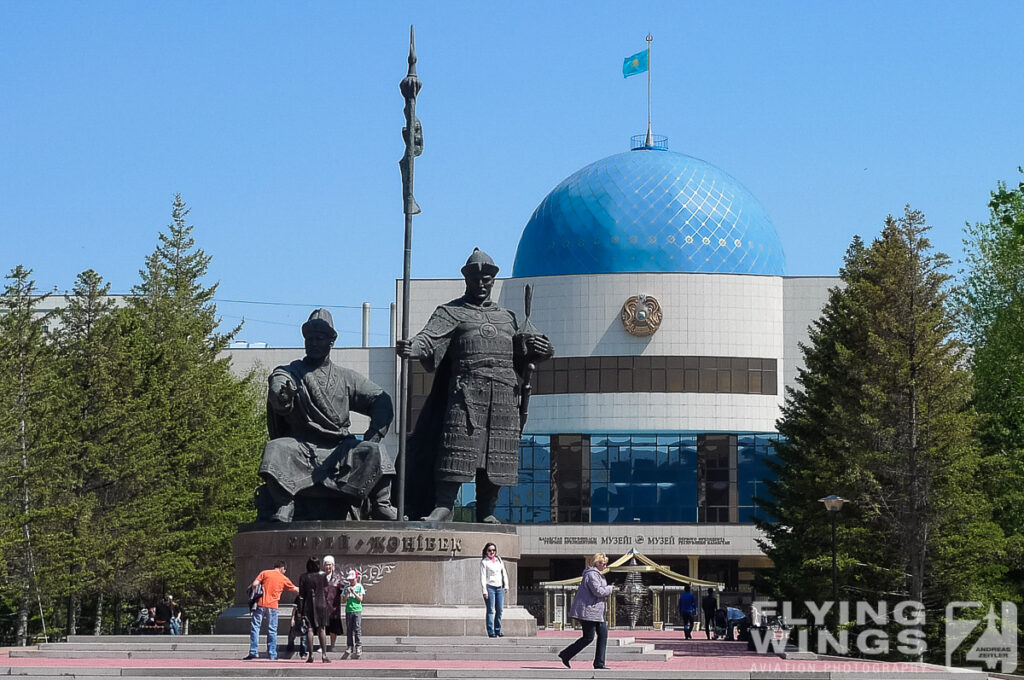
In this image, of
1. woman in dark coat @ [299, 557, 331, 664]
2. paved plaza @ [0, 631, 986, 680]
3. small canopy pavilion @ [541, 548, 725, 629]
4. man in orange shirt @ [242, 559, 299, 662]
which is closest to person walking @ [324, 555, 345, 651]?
woman in dark coat @ [299, 557, 331, 664]

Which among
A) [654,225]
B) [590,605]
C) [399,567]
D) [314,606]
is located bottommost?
[314,606]

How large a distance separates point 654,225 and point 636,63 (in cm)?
886

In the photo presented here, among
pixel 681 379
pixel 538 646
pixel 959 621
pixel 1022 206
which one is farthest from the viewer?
pixel 681 379

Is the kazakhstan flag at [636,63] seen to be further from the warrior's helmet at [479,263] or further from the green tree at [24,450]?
the warrior's helmet at [479,263]

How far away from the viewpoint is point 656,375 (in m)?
61.6

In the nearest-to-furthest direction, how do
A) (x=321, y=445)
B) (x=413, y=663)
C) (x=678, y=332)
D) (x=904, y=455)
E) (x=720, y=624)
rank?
(x=413, y=663) → (x=321, y=445) → (x=904, y=455) → (x=720, y=624) → (x=678, y=332)

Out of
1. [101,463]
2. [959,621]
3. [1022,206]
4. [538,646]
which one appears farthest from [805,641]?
[101,463]

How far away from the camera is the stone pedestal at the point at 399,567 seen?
66.8ft

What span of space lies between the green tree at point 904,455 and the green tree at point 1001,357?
1.12m

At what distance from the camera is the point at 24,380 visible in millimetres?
35438

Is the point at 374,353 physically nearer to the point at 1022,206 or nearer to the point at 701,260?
the point at 701,260

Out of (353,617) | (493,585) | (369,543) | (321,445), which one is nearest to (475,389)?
(321,445)

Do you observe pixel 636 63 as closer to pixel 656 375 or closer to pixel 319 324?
pixel 656 375

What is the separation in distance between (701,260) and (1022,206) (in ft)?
100
